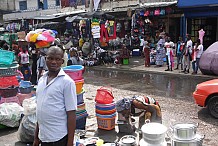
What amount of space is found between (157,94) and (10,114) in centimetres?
516

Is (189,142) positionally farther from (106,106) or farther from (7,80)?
(7,80)

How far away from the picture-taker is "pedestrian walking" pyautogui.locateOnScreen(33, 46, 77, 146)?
120 inches

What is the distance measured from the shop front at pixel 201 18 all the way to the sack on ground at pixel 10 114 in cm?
1269

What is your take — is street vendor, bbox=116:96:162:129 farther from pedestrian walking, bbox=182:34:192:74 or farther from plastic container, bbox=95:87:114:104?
pedestrian walking, bbox=182:34:192:74

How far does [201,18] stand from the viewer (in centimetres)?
1936

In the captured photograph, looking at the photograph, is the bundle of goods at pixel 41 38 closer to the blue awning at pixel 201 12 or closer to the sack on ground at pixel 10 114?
the sack on ground at pixel 10 114

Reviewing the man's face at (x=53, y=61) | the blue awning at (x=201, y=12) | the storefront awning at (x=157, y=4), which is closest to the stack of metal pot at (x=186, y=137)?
the man's face at (x=53, y=61)

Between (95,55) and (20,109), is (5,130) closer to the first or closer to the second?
(20,109)

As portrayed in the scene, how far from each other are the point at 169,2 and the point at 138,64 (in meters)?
5.27

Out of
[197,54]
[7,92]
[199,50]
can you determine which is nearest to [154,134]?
[7,92]

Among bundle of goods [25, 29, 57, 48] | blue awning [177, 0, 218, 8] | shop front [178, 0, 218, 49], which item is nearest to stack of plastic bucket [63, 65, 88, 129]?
bundle of goods [25, 29, 57, 48]

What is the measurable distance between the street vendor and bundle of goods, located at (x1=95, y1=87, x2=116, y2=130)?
53 cm

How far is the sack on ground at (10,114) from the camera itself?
641 cm

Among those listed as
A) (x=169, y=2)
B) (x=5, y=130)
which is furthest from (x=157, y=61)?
(x=5, y=130)
